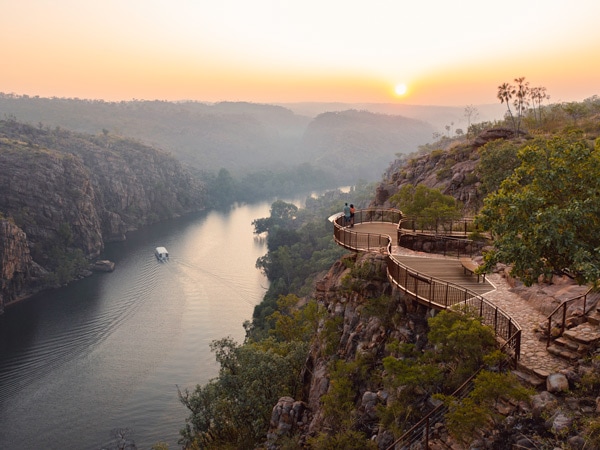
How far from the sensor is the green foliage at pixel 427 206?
28953 millimetres

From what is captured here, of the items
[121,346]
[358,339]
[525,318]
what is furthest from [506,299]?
[121,346]

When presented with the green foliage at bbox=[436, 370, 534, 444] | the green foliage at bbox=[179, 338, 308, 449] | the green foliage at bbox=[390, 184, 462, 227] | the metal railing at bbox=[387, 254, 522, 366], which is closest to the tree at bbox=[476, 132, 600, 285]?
the metal railing at bbox=[387, 254, 522, 366]

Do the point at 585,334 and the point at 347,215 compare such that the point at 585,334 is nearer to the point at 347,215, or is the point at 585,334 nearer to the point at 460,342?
the point at 460,342

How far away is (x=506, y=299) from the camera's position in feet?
60.5

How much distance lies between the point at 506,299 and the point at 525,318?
1.77 metres

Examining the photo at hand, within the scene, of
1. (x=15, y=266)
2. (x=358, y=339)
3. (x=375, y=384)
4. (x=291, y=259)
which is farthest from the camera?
(x=291, y=259)

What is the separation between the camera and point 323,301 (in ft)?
92.6

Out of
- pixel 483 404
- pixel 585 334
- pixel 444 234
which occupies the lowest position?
pixel 483 404

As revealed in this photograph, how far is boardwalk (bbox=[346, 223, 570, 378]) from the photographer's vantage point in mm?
13703

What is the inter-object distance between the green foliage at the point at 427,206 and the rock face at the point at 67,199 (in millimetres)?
81813

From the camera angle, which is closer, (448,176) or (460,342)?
(460,342)

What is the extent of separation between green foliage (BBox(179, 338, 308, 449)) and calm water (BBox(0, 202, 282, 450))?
51.2 ft

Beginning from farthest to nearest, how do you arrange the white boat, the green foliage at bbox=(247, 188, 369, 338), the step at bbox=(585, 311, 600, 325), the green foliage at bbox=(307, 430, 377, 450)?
the white boat → the green foliage at bbox=(247, 188, 369, 338) → the green foliage at bbox=(307, 430, 377, 450) → the step at bbox=(585, 311, 600, 325)

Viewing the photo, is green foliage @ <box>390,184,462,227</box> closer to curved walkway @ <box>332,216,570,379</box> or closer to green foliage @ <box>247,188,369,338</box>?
curved walkway @ <box>332,216,570,379</box>
